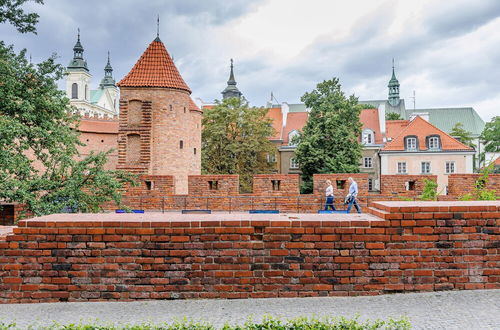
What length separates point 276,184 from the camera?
14.5 m

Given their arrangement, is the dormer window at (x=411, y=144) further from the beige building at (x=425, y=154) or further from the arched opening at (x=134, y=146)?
the arched opening at (x=134, y=146)

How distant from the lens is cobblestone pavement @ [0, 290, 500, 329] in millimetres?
3756

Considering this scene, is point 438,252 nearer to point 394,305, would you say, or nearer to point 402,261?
point 402,261

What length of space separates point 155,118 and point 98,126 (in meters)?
21.6

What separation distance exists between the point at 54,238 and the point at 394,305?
3581 mm

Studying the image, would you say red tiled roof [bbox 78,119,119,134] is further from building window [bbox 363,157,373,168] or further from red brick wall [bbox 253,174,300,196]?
red brick wall [bbox 253,174,300,196]

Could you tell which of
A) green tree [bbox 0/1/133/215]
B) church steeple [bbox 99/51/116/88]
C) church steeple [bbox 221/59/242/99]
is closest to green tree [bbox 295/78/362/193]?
green tree [bbox 0/1/133/215]

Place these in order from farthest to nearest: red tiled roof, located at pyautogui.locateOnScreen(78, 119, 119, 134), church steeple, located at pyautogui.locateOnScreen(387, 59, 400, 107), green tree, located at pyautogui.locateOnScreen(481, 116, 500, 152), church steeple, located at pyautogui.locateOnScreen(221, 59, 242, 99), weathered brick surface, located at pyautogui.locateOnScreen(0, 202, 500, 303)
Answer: church steeple, located at pyautogui.locateOnScreen(387, 59, 400, 107)
church steeple, located at pyautogui.locateOnScreen(221, 59, 242, 99)
green tree, located at pyautogui.locateOnScreen(481, 116, 500, 152)
red tiled roof, located at pyautogui.locateOnScreen(78, 119, 119, 134)
weathered brick surface, located at pyautogui.locateOnScreen(0, 202, 500, 303)

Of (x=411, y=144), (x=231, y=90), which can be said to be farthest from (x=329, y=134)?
(x=231, y=90)

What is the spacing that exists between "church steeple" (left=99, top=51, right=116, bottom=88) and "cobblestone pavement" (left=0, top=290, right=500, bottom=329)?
105646mm

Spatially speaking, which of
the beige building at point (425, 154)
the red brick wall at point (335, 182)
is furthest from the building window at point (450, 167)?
the red brick wall at point (335, 182)

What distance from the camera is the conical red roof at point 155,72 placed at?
802 inches

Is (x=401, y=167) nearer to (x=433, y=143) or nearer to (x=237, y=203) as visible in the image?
(x=433, y=143)

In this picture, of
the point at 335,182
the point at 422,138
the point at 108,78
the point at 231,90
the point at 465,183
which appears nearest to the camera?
the point at 465,183
